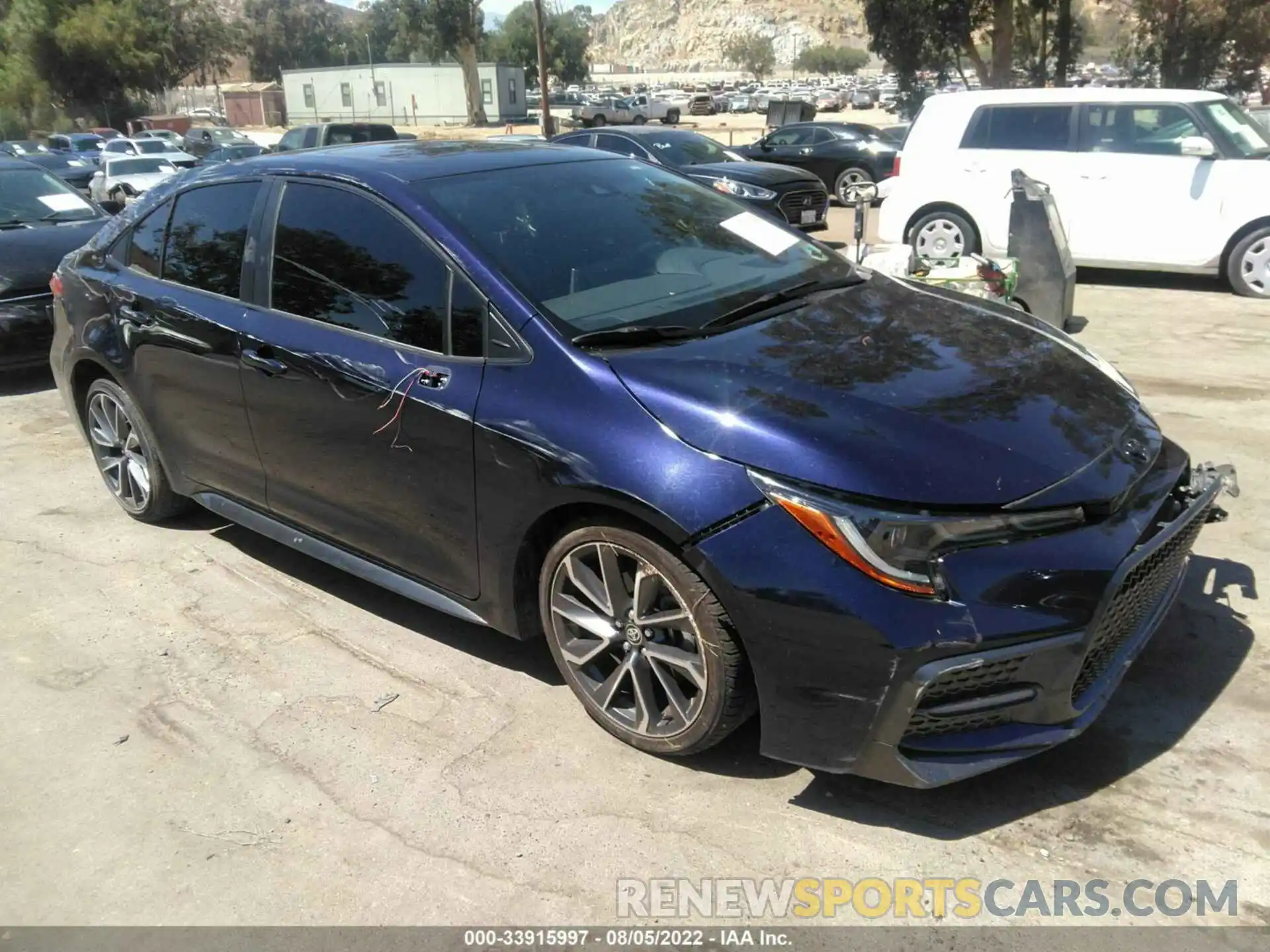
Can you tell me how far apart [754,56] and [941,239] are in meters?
127

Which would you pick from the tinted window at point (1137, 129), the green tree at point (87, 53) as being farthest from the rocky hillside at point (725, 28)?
the tinted window at point (1137, 129)

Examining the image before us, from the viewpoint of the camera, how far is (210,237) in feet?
14.3

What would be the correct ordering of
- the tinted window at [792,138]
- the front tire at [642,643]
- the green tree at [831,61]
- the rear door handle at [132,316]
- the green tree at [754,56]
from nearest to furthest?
the front tire at [642,643] → the rear door handle at [132,316] → the tinted window at [792,138] → the green tree at [754,56] → the green tree at [831,61]

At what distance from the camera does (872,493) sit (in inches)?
104

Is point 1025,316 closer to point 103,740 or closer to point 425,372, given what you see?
point 425,372

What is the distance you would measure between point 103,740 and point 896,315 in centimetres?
304

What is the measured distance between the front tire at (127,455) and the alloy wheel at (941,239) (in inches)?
298

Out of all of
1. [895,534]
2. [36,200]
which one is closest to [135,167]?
[36,200]

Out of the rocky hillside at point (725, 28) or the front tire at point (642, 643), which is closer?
the front tire at point (642, 643)

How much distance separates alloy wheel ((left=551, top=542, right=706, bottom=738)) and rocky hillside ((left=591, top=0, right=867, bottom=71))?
560ft

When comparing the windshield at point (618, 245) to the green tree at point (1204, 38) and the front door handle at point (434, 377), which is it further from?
the green tree at point (1204, 38)

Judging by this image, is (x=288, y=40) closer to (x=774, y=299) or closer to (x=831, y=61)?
(x=831, y=61)

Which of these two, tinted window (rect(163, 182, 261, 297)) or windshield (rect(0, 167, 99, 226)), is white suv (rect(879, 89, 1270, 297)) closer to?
tinted window (rect(163, 182, 261, 297))

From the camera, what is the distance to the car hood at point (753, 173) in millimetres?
13016
